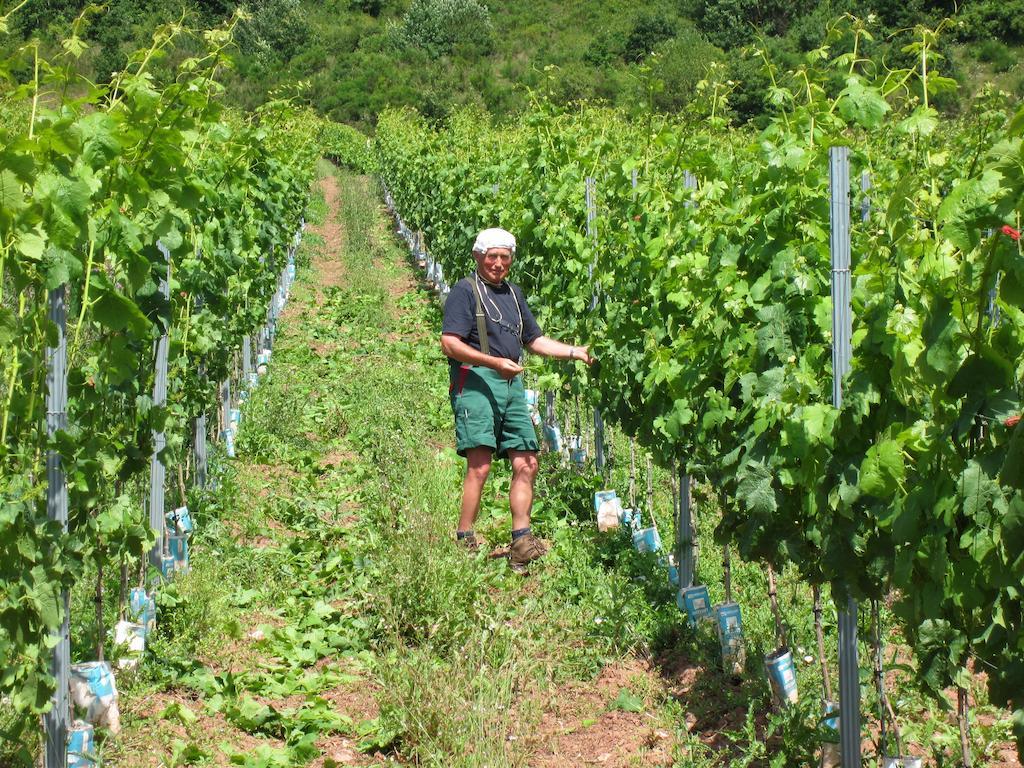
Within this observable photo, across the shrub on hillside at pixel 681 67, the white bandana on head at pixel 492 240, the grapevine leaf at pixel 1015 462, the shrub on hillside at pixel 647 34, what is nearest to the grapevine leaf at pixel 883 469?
the grapevine leaf at pixel 1015 462

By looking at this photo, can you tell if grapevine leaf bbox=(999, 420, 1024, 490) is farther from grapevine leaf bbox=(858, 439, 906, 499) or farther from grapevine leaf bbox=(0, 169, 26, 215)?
grapevine leaf bbox=(0, 169, 26, 215)

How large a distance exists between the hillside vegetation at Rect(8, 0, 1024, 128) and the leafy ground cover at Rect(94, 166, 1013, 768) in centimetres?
2771

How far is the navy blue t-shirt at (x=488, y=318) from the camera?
5477mm

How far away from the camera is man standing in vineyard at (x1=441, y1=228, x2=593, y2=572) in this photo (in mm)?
5465

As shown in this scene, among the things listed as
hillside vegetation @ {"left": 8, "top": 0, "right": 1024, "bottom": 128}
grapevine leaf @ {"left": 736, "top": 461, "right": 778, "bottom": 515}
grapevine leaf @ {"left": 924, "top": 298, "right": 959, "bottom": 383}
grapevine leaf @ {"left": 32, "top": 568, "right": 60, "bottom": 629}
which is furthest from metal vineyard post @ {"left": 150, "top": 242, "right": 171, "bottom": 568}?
hillside vegetation @ {"left": 8, "top": 0, "right": 1024, "bottom": 128}

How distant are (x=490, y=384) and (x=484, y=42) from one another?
212 feet

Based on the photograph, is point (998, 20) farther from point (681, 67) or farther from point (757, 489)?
point (757, 489)

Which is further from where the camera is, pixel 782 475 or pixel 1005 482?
pixel 782 475

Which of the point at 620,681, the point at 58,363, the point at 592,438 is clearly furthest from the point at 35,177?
the point at 592,438

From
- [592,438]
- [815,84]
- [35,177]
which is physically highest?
[815,84]

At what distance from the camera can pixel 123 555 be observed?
3.84 meters

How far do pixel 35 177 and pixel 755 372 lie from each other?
7.25 ft

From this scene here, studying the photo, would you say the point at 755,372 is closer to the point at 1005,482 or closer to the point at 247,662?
the point at 1005,482

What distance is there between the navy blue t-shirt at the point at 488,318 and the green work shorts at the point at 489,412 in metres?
0.12
